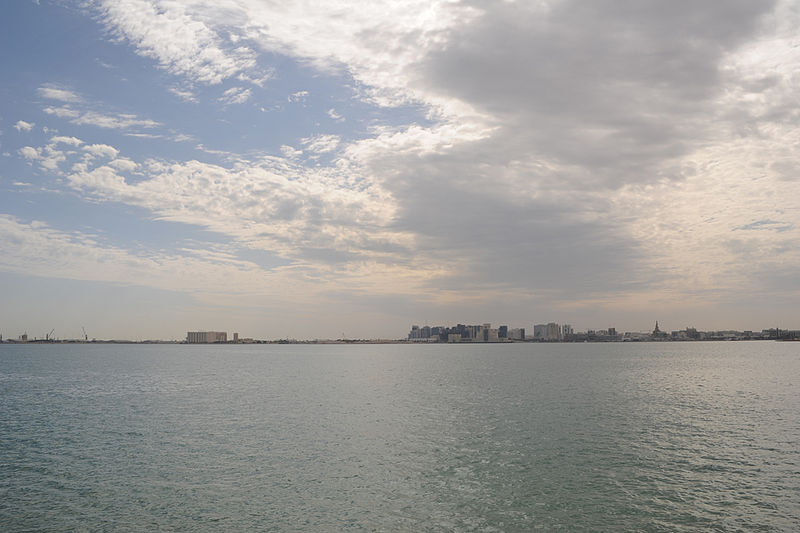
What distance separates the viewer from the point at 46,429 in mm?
56438

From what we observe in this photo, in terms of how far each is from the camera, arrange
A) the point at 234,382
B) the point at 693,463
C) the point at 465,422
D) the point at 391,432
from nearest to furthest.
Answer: the point at 693,463 < the point at 391,432 < the point at 465,422 < the point at 234,382

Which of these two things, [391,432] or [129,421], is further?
[129,421]

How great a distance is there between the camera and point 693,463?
40938 millimetres

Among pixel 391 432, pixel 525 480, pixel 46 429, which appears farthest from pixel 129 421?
pixel 525 480

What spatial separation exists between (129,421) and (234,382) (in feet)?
179

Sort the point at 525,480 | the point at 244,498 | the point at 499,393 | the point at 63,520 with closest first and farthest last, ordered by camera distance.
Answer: the point at 63,520 → the point at 244,498 → the point at 525,480 → the point at 499,393

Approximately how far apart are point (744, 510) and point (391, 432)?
32.3 meters

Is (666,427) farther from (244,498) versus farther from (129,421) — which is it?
(129,421)

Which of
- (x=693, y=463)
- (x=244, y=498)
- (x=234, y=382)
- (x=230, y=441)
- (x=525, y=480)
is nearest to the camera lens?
(x=244, y=498)

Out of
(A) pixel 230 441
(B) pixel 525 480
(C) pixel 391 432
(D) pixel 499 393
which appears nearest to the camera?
(B) pixel 525 480

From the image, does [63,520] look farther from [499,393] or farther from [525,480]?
[499,393]

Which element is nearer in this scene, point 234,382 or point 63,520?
point 63,520

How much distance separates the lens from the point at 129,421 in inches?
2416

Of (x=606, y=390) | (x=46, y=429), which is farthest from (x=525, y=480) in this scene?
(x=606, y=390)
